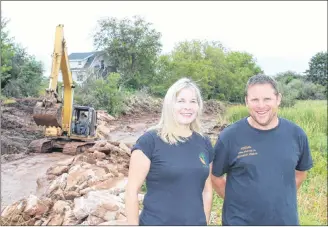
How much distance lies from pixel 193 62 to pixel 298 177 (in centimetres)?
172

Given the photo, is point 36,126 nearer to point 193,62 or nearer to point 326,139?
point 193,62

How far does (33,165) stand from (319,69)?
19.6 feet

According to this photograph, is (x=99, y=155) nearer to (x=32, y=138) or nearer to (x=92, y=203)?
(x=92, y=203)

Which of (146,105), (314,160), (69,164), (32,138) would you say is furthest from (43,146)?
(314,160)

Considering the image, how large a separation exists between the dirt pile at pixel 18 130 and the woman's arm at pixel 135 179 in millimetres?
3755

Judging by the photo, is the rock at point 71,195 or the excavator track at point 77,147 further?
the excavator track at point 77,147

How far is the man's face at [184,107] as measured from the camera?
4.73 feet

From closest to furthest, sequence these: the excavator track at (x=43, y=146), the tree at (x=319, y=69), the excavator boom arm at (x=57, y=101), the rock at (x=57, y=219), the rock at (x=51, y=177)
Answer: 1. the rock at (x=57, y=219)
2. the rock at (x=51, y=177)
3. the excavator boom arm at (x=57, y=101)
4. the excavator track at (x=43, y=146)
5. the tree at (x=319, y=69)

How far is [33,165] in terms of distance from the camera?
4672 mm

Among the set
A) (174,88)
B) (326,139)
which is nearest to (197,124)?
(174,88)

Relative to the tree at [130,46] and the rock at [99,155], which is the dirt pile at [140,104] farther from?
the rock at [99,155]

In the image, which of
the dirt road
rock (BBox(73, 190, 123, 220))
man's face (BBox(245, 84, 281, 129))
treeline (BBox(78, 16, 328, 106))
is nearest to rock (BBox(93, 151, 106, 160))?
the dirt road

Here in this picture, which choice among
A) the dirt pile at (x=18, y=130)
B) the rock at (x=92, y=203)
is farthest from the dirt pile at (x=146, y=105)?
the dirt pile at (x=18, y=130)

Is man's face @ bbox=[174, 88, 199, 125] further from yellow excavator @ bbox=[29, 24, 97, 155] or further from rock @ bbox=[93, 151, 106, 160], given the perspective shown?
yellow excavator @ bbox=[29, 24, 97, 155]
